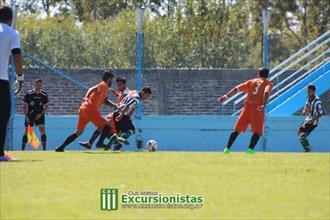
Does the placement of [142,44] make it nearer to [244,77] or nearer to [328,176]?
[244,77]

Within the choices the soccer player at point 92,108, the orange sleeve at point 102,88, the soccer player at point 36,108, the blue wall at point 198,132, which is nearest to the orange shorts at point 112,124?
the soccer player at point 92,108

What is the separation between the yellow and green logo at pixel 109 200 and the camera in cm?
1059

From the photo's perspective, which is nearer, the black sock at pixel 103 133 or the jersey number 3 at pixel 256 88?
the jersey number 3 at pixel 256 88

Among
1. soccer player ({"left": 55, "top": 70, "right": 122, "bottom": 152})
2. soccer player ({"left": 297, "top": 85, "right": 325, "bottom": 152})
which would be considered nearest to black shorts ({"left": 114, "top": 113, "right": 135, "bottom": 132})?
soccer player ({"left": 55, "top": 70, "right": 122, "bottom": 152})

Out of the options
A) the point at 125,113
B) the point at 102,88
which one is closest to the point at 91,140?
the point at 125,113

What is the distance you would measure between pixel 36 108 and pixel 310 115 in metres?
6.13

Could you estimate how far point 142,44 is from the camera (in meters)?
24.2

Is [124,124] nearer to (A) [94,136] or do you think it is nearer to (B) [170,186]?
(A) [94,136]

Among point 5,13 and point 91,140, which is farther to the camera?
point 91,140

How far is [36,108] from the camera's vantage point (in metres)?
23.3

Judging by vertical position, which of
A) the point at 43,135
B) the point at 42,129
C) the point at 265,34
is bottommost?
the point at 43,135

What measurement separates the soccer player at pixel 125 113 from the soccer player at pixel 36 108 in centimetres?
305

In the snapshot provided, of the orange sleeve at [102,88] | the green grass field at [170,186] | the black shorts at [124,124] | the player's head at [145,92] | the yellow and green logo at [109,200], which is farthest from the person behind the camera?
the black shorts at [124,124]

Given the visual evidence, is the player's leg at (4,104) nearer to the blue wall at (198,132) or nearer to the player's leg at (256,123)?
the player's leg at (256,123)
